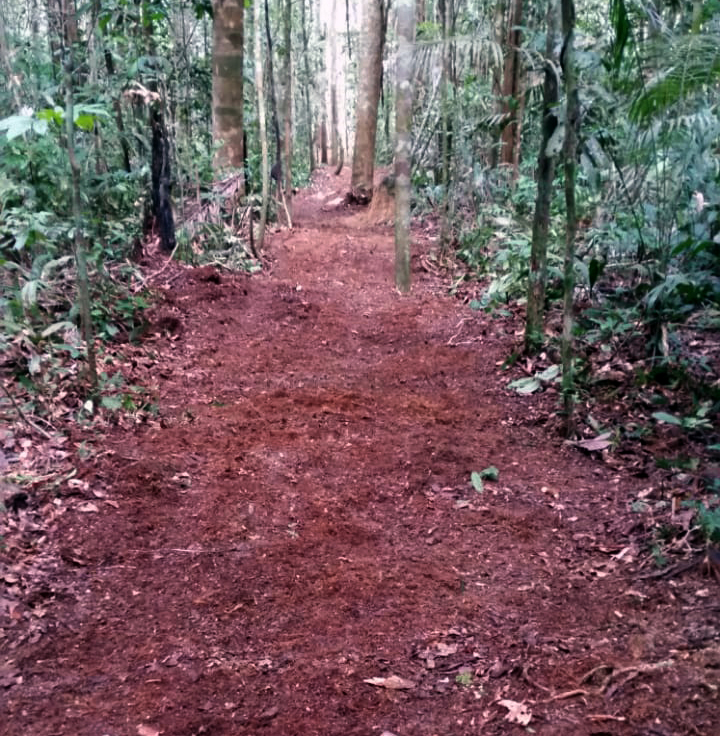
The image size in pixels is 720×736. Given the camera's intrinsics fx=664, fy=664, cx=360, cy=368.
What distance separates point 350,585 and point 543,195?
11.3 ft

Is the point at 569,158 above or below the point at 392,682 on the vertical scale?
above

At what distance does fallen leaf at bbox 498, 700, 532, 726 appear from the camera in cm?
215

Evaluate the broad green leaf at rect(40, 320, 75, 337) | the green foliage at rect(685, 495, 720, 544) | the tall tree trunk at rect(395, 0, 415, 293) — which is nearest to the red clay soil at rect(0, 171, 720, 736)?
the green foliage at rect(685, 495, 720, 544)

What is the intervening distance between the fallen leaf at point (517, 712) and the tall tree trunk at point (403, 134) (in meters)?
6.63

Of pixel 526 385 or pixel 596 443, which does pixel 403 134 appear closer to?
pixel 526 385

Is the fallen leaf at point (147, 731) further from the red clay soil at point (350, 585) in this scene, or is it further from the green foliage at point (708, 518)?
the green foliage at point (708, 518)

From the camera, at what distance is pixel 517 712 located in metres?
2.19

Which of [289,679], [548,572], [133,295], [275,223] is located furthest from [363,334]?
[275,223]

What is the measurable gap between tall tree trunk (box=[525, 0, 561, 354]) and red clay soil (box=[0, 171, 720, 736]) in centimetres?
51

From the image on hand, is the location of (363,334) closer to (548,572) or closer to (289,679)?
(548,572)

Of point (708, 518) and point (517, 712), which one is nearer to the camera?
point (517, 712)

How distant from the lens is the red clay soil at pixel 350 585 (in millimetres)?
2250

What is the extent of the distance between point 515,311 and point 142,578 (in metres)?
4.85

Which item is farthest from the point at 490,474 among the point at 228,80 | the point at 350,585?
the point at 228,80
